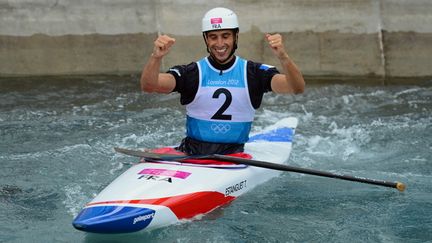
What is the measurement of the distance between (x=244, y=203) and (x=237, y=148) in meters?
0.43

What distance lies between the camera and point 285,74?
16.3 feet

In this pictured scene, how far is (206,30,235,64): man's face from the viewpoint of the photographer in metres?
5.07

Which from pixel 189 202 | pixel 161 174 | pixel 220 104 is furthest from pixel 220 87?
pixel 189 202

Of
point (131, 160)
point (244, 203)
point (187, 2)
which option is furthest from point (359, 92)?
point (244, 203)

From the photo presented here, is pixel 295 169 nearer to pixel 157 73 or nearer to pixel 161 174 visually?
pixel 161 174

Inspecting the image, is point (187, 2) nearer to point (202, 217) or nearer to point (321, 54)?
point (321, 54)

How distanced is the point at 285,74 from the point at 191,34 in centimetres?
544

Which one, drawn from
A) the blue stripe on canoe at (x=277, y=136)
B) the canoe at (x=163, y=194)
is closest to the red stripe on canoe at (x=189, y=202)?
the canoe at (x=163, y=194)

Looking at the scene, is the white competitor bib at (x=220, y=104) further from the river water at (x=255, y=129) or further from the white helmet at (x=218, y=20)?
the river water at (x=255, y=129)

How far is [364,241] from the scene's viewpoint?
473 cm

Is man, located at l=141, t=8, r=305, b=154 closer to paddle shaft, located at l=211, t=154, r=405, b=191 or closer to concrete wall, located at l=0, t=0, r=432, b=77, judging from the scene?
paddle shaft, located at l=211, t=154, r=405, b=191

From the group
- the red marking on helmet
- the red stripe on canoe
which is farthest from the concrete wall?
the red stripe on canoe

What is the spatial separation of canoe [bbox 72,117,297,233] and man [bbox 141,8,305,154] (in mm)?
269

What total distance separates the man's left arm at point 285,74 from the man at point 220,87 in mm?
10
